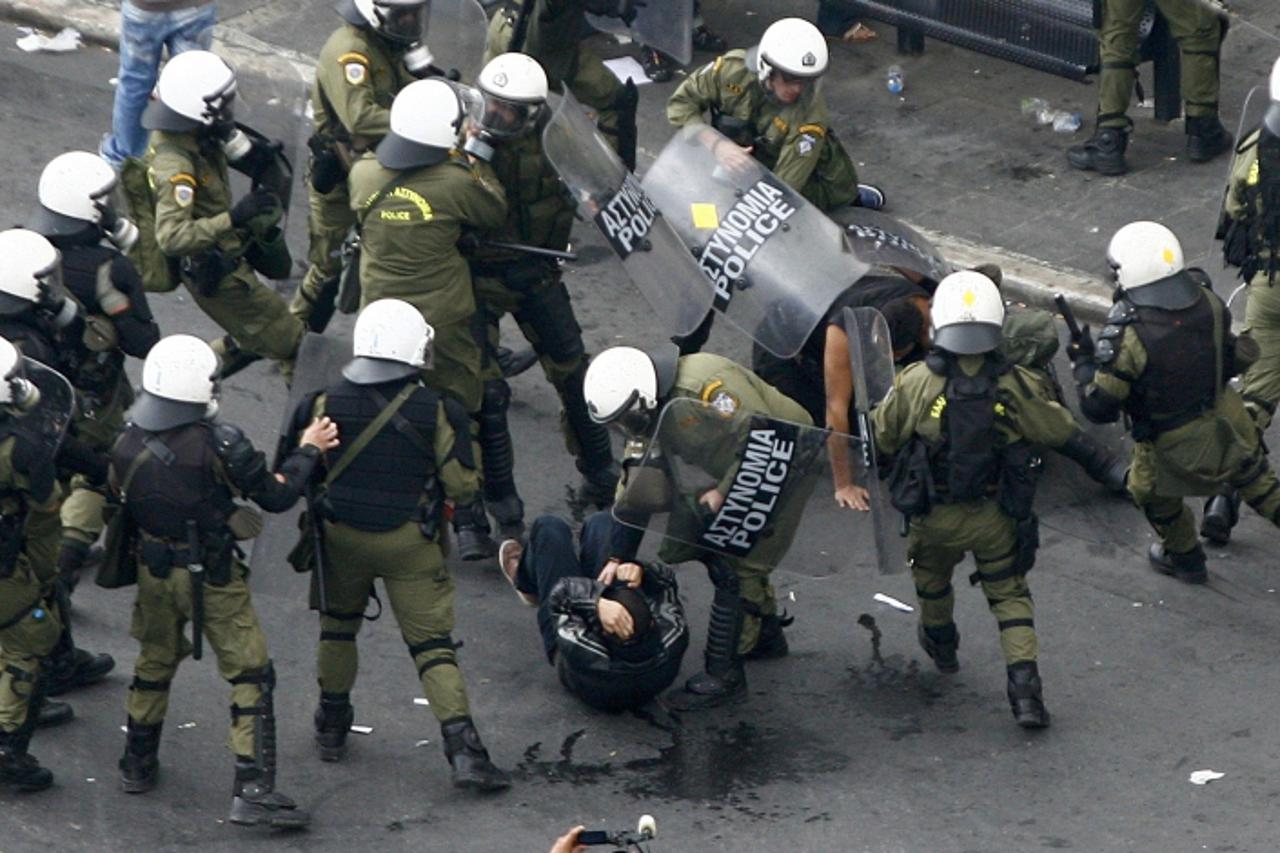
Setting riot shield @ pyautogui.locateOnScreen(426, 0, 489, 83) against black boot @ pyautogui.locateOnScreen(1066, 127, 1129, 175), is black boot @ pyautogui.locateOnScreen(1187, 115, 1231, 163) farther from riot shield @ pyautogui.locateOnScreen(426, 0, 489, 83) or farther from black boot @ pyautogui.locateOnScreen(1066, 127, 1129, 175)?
riot shield @ pyautogui.locateOnScreen(426, 0, 489, 83)

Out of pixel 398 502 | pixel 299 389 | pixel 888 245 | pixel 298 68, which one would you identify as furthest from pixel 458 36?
pixel 398 502

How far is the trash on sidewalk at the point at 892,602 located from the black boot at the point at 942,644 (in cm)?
44

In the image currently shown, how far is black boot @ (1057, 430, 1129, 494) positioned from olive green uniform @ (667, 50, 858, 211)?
4.76 feet

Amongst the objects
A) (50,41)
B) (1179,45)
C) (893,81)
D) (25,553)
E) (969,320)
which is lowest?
(50,41)

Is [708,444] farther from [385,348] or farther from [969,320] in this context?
[385,348]

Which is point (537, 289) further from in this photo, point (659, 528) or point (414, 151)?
point (659, 528)

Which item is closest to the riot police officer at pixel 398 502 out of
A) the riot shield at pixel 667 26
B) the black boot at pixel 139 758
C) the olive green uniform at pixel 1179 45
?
the black boot at pixel 139 758

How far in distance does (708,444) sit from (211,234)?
8.18ft

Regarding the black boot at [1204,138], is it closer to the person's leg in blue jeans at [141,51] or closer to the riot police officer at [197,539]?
the person's leg in blue jeans at [141,51]

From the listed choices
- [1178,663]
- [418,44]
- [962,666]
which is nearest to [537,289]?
[418,44]

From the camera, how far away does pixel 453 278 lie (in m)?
9.38

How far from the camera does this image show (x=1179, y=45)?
40.0 feet

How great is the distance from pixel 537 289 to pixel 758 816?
2.61 m

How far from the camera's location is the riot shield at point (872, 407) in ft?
28.2
